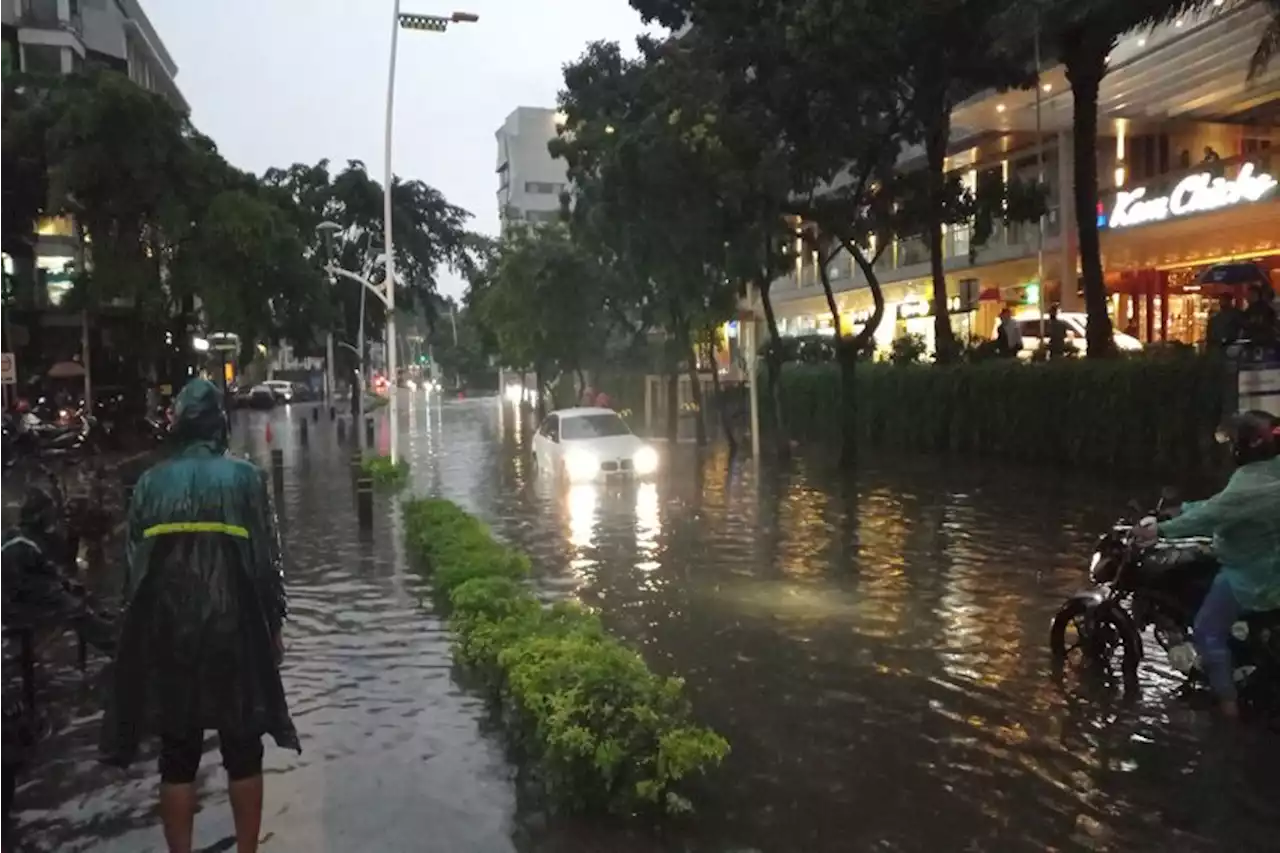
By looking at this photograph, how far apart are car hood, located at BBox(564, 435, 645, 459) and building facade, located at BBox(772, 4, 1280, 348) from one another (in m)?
9.41

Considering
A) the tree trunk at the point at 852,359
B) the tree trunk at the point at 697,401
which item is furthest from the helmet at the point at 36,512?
the tree trunk at the point at 697,401

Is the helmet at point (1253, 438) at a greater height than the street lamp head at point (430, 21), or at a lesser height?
lesser

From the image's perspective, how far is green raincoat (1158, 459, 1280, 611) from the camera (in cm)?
664

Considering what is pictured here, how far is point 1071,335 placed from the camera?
2758cm

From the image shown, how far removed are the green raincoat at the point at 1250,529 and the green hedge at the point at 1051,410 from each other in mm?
11644

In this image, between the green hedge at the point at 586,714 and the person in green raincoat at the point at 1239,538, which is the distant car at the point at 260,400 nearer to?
the green hedge at the point at 586,714

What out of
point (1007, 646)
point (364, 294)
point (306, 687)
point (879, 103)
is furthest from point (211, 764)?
point (364, 294)

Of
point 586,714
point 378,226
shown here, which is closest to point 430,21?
point 586,714

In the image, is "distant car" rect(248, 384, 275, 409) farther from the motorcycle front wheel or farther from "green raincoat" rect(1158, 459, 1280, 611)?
"green raincoat" rect(1158, 459, 1280, 611)

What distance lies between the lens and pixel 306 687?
8.53 m

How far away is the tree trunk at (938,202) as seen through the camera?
2392cm

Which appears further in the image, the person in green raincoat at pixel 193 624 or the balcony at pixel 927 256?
the balcony at pixel 927 256

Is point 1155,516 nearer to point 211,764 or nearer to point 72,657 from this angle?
point 211,764

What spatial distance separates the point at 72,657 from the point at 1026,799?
24.1 feet
